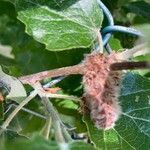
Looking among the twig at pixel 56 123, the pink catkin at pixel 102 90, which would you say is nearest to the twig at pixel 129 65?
the pink catkin at pixel 102 90

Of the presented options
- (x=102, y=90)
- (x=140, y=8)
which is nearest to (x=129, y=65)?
(x=102, y=90)

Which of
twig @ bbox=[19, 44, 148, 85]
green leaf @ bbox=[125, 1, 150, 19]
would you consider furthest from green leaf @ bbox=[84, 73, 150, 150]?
green leaf @ bbox=[125, 1, 150, 19]

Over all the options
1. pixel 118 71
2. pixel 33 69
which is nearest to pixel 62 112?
pixel 33 69

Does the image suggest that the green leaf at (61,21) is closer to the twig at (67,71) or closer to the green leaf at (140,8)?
the twig at (67,71)

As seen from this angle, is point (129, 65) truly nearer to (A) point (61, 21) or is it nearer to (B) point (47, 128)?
(B) point (47, 128)

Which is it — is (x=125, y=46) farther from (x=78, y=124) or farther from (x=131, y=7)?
(x=78, y=124)
